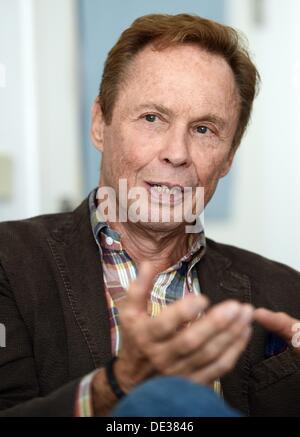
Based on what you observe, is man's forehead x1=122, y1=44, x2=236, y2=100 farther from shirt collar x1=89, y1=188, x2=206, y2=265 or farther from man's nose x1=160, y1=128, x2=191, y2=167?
shirt collar x1=89, y1=188, x2=206, y2=265

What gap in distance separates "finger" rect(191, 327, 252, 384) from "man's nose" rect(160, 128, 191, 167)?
22.2 inches

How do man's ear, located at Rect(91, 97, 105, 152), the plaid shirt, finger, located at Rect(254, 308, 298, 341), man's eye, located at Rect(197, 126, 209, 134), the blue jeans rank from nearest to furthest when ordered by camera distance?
1. the blue jeans
2. finger, located at Rect(254, 308, 298, 341)
3. the plaid shirt
4. man's eye, located at Rect(197, 126, 209, 134)
5. man's ear, located at Rect(91, 97, 105, 152)

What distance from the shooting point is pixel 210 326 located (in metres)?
0.68

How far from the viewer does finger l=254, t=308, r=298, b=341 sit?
3.11 feet

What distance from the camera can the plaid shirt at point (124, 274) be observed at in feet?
3.93

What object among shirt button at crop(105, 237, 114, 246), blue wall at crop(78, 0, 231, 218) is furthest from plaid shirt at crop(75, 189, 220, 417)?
blue wall at crop(78, 0, 231, 218)

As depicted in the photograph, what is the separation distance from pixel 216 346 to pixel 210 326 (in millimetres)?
40

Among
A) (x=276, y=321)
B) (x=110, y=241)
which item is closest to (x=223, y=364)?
(x=276, y=321)

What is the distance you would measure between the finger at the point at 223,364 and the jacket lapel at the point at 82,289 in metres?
0.39

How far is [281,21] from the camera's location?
2.34m

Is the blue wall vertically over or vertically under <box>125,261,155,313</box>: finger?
over

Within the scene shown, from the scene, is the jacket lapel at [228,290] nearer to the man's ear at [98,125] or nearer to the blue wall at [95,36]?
the man's ear at [98,125]
